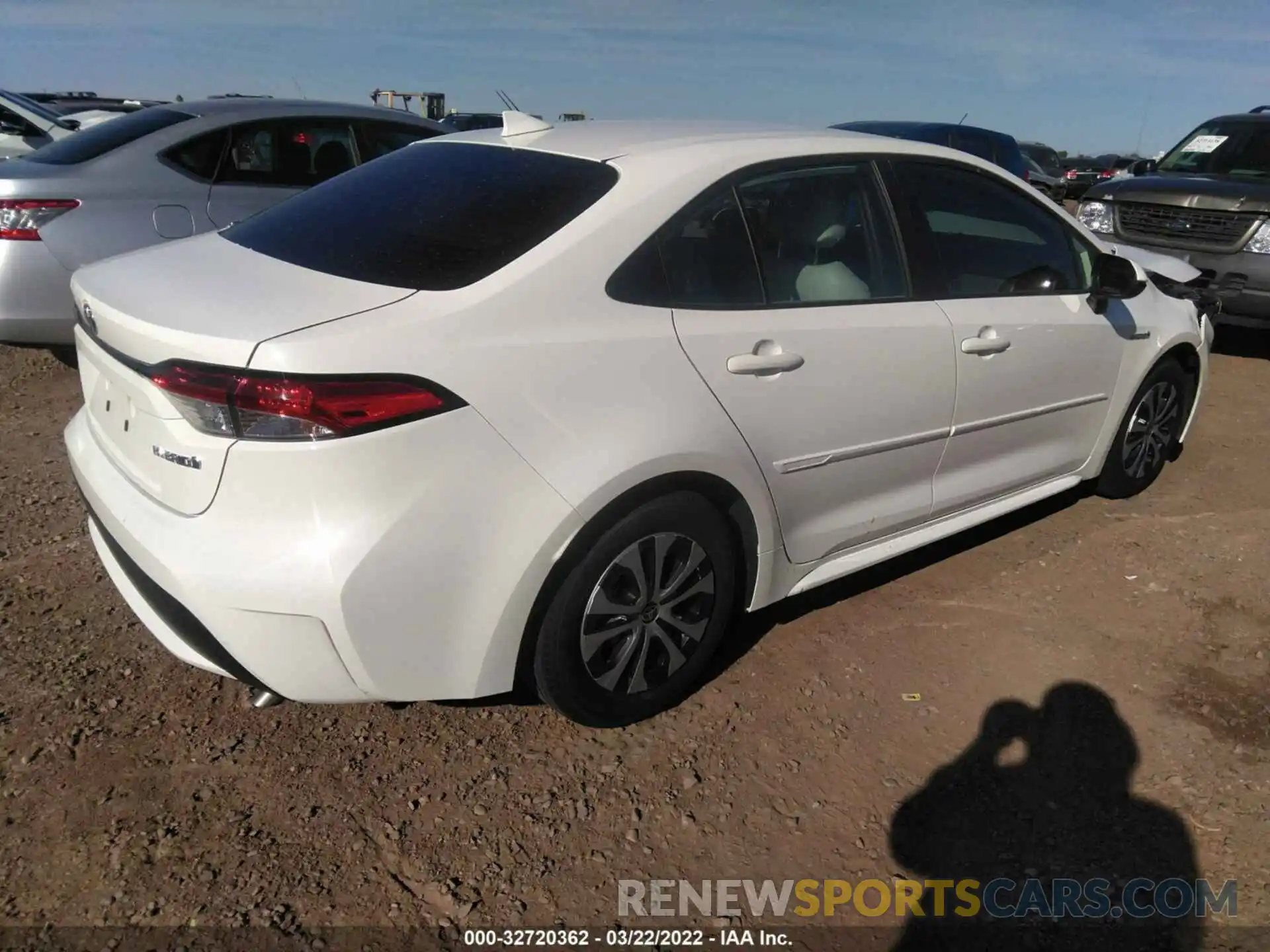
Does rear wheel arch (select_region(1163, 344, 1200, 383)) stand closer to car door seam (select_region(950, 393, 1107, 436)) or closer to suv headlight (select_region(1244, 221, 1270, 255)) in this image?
car door seam (select_region(950, 393, 1107, 436))

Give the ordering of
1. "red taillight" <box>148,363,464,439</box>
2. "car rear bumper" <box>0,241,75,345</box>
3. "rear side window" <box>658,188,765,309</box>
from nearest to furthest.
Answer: "red taillight" <box>148,363,464,439</box> → "rear side window" <box>658,188,765,309</box> → "car rear bumper" <box>0,241,75,345</box>

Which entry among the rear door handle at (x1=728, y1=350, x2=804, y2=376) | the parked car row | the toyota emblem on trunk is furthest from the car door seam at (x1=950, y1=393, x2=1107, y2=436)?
the parked car row

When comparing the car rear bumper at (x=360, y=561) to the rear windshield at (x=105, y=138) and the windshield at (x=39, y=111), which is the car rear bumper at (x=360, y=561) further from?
the windshield at (x=39, y=111)

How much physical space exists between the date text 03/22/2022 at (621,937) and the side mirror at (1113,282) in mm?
2818

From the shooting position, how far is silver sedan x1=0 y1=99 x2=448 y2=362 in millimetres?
4852

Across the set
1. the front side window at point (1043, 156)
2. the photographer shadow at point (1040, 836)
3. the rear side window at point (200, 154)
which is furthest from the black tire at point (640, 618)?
the front side window at point (1043, 156)

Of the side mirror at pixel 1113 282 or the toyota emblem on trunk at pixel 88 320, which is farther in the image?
the side mirror at pixel 1113 282

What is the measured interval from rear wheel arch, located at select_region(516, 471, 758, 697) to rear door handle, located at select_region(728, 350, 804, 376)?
31 centimetres

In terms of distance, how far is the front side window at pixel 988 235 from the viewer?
132 inches

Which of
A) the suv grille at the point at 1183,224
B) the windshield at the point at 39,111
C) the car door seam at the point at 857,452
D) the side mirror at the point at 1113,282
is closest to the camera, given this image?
the car door seam at the point at 857,452

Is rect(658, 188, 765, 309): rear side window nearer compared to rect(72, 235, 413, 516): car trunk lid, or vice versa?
rect(72, 235, 413, 516): car trunk lid

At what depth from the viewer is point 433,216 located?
2.65 meters

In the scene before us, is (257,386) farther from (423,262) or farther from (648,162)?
(648,162)

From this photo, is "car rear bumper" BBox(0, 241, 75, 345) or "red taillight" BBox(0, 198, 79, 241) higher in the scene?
"red taillight" BBox(0, 198, 79, 241)
